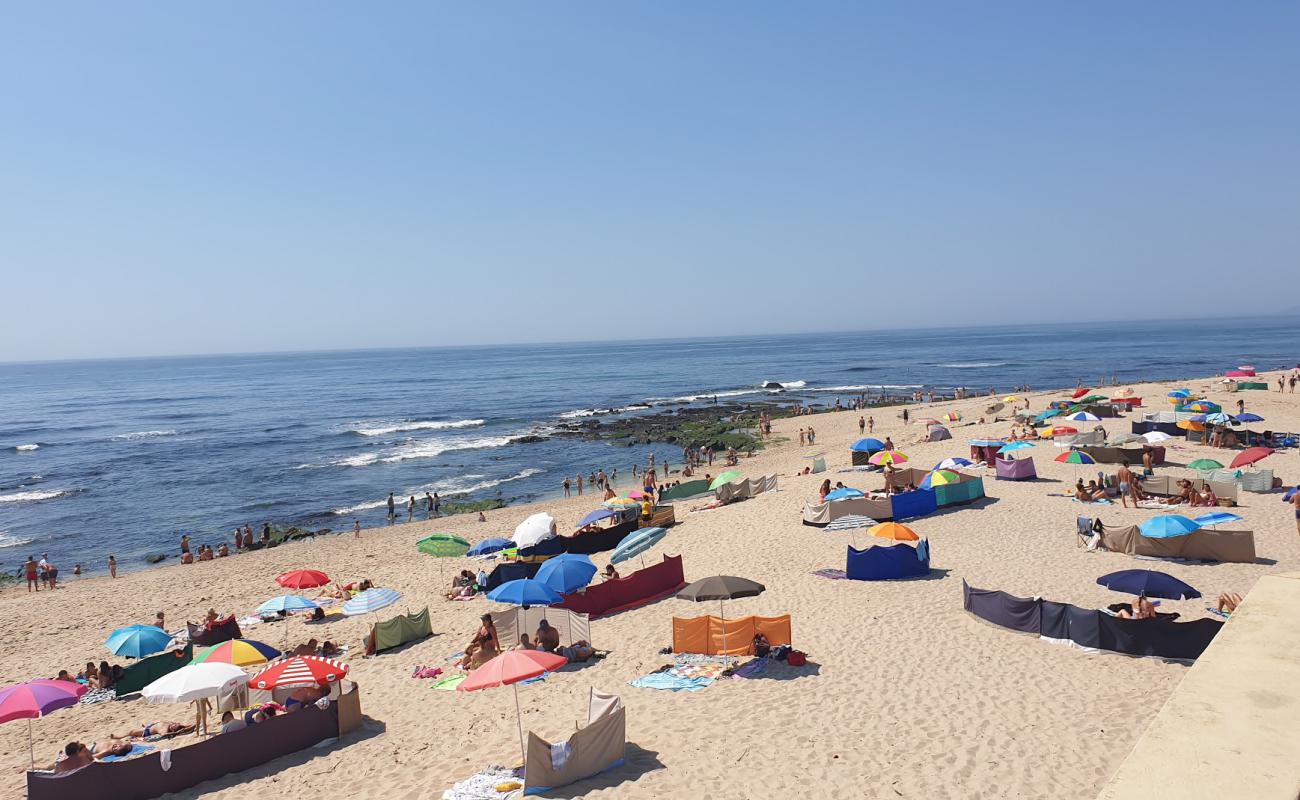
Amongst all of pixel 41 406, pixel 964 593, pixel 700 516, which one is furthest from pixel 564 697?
pixel 41 406

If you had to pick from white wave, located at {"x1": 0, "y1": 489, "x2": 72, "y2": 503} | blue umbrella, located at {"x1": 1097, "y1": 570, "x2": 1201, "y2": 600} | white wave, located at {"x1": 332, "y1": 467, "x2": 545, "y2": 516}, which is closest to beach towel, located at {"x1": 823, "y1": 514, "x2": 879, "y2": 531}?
blue umbrella, located at {"x1": 1097, "y1": 570, "x2": 1201, "y2": 600}

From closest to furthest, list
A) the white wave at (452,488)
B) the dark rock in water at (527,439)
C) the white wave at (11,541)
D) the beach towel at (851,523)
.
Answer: the beach towel at (851,523), the white wave at (11,541), the white wave at (452,488), the dark rock in water at (527,439)

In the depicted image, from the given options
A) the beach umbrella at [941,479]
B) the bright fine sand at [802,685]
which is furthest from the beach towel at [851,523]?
the beach umbrella at [941,479]

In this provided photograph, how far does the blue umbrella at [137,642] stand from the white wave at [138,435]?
173ft

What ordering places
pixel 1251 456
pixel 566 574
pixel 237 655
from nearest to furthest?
1. pixel 237 655
2. pixel 566 574
3. pixel 1251 456

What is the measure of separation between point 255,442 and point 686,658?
5281 cm

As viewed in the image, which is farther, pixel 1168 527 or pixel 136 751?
pixel 1168 527

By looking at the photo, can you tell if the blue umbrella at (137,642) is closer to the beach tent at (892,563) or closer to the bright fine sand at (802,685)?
the bright fine sand at (802,685)

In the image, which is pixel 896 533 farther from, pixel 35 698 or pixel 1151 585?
pixel 35 698

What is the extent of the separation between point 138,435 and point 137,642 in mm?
56521

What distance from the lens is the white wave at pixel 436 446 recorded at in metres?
48.8

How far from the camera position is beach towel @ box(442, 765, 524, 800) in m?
8.82

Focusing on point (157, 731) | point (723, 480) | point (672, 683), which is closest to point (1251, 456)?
point (723, 480)

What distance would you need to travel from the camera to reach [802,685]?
37.7 ft
